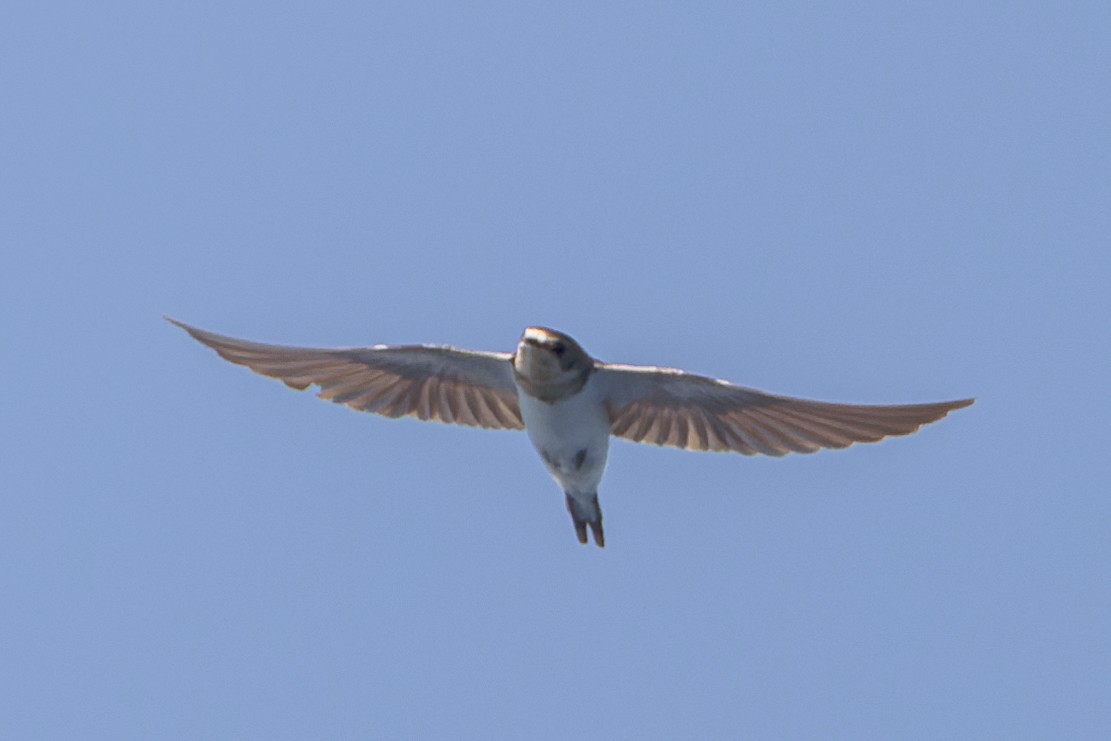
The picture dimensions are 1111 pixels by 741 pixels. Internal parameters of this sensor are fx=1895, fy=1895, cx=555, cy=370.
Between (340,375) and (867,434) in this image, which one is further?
(340,375)

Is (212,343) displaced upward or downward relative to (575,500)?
upward

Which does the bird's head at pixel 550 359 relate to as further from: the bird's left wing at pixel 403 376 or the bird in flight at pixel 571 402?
the bird's left wing at pixel 403 376

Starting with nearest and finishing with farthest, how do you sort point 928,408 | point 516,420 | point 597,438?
1. point 928,408
2. point 597,438
3. point 516,420

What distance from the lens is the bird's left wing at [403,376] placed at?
1186 centimetres

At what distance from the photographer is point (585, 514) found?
39.9 feet

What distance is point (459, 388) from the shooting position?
12.3 metres

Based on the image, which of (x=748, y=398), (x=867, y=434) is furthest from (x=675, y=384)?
(x=867, y=434)

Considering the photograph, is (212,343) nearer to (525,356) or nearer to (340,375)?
(340,375)

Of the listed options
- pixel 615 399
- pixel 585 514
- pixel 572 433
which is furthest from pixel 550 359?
pixel 585 514

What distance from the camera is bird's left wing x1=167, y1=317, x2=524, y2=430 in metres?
11.9

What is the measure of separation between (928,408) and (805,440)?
938mm

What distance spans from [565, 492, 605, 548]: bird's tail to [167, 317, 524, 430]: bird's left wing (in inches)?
26.4

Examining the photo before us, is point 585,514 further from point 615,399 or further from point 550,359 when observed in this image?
point 550,359

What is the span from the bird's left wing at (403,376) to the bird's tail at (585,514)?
670mm
